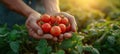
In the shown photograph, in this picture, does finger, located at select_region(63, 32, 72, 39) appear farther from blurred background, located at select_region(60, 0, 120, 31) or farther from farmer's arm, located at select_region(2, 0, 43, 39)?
blurred background, located at select_region(60, 0, 120, 31)

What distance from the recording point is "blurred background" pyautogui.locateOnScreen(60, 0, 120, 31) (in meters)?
6.15

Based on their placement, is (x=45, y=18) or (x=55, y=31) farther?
(x=45, y=18)

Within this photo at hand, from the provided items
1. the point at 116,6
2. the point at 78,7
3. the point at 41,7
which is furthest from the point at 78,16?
the point at 41,7

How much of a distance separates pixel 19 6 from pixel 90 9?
11.4 ft

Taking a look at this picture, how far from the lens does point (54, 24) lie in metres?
3.32

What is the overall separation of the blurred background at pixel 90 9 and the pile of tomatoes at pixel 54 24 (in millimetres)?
2578

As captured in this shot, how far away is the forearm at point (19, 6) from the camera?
3560mm

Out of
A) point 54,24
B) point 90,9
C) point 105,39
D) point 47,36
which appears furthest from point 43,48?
point 90,9

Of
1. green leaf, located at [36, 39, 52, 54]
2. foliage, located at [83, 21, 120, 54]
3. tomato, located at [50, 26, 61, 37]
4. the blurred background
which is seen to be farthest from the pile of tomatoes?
the blurred background

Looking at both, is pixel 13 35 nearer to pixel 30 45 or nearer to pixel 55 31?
pixel 30 45

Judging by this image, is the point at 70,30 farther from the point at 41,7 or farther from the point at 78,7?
the point at 78,7

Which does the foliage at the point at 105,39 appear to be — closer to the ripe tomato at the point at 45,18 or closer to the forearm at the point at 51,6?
the forearm at the point at 51,6

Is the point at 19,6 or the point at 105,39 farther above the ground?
the point at 19,6

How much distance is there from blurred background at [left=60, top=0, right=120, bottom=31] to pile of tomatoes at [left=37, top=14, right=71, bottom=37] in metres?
2.58
